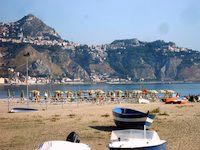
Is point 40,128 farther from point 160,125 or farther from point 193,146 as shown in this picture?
point 193,146

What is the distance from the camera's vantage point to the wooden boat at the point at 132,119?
70.0ft

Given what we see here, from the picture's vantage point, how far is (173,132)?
74.2ft

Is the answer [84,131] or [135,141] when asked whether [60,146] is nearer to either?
[135,141]

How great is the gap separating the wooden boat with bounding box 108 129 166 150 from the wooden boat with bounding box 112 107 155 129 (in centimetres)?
687

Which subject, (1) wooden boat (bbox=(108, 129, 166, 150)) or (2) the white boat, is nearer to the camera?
(2) the white boat

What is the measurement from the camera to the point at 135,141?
13734mm

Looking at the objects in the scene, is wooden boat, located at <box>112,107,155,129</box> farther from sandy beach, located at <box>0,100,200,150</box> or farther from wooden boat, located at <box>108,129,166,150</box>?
wooden boat, located at <box>108,129,166,150</box>

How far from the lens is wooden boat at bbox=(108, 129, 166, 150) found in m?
12.9

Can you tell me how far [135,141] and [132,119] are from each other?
7.94 meters

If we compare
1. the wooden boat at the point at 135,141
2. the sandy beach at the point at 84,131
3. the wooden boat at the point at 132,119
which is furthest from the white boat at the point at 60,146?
the wooden boat at the point at 132,119

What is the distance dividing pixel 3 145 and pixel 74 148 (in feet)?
29.4

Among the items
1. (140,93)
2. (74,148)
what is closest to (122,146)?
(74,148)

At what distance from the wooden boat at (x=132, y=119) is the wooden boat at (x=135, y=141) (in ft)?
22.5

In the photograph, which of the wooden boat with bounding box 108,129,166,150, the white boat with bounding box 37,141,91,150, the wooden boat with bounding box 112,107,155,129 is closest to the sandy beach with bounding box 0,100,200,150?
the wooden boat with bounding box 112,107,155,129
